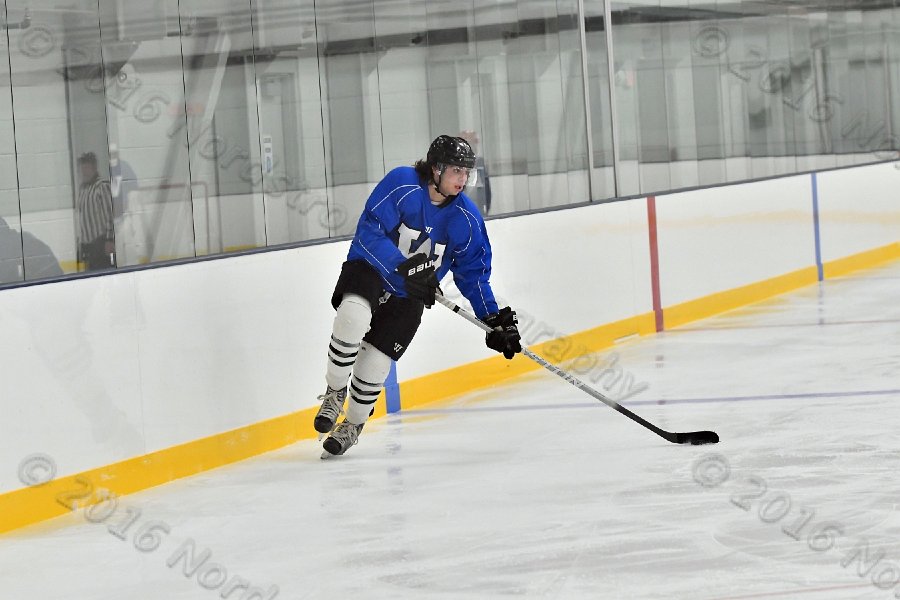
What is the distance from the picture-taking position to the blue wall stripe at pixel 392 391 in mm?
5801

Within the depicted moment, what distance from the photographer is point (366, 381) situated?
4.90 meters

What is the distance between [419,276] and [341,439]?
0.61 m

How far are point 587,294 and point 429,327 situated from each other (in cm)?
143

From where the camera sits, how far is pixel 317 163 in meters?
6.53

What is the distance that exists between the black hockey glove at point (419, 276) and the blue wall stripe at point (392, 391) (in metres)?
1.05

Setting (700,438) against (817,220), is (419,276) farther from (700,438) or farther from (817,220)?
(817,220)

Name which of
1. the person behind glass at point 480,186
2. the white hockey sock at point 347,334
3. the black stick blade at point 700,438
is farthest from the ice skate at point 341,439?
the person behind glass at point 480,186

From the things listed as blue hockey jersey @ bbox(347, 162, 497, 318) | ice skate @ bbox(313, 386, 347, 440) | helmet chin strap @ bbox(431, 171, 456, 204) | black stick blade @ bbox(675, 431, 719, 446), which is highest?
helmet chin strap @ bbox(431, 171, 456, 204)

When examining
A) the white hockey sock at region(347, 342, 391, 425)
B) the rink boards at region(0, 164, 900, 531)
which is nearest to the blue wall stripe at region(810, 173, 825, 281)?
the rink boards at region(0, 164, 900, 531)

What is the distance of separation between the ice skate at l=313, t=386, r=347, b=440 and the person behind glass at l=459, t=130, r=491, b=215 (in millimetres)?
2658

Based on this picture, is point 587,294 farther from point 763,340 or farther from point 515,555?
point 515,555

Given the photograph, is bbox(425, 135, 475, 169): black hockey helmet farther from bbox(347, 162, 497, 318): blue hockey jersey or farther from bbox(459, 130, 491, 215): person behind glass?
bbox(459, 130, 491, 215): person behind glass

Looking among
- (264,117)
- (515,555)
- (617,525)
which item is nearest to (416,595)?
(515,555)

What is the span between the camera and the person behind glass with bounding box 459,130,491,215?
753 centimetres
